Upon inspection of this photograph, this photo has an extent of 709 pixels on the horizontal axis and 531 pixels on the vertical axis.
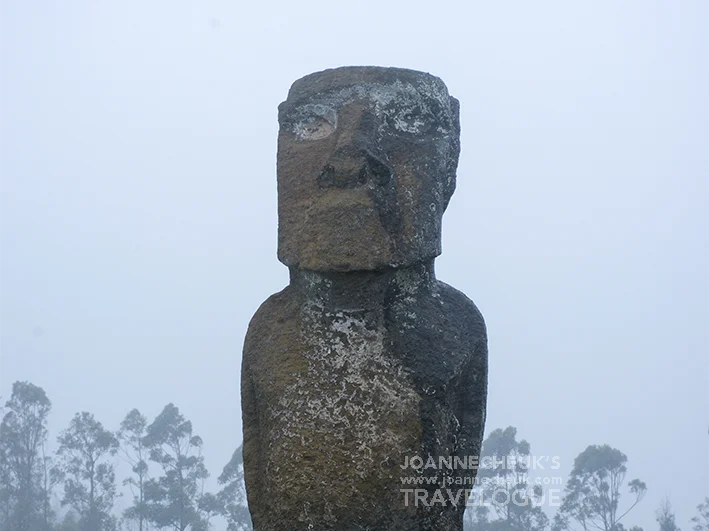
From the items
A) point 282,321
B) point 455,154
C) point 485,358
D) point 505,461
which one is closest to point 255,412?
point 282,321

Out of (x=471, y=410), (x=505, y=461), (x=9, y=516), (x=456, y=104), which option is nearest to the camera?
(x=471, y=410)

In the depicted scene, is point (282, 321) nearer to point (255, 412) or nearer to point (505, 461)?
point (255, 412)

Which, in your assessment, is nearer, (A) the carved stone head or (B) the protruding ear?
(A) the carved stone head

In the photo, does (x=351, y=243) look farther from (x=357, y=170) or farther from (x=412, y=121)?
(x=412, y=121)

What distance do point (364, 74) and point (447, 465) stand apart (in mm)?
1540

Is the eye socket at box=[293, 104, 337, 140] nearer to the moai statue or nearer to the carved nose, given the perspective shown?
the moai statue

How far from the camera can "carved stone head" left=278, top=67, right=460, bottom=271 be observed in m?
3.03

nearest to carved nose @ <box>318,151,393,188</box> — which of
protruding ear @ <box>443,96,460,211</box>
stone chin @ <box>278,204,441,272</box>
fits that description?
stone chin @ <box>278,204,441,272</box>

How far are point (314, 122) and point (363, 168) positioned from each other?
38 centimetres

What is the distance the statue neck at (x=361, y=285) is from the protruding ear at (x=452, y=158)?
1.08ft

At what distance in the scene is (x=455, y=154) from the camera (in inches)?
135

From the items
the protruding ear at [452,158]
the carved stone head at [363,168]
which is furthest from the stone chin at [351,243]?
the protruding ear at [452,158]

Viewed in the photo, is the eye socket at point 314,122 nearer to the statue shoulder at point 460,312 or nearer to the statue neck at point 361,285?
the statue neck at point 361,285

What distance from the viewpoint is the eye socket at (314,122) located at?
3.28 m
